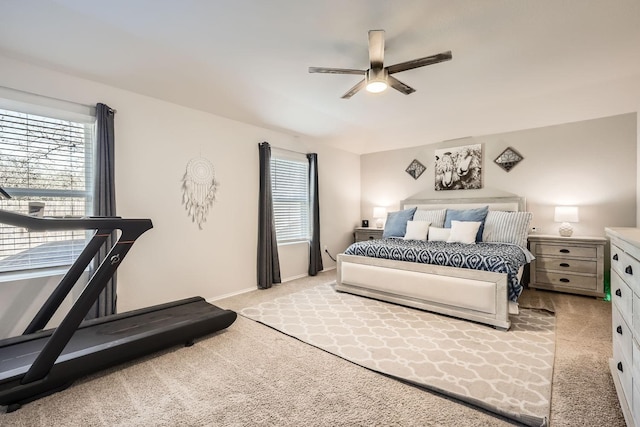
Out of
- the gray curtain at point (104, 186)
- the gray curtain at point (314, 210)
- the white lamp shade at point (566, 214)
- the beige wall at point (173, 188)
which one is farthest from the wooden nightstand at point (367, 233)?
the gray curtain at point (104, 186)

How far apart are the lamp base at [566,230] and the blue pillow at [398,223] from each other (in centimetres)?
199

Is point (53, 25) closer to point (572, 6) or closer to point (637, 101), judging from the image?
point (572, 6)

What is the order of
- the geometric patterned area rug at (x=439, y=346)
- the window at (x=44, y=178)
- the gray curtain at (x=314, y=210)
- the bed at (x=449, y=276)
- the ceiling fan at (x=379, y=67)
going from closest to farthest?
the geometric patterned area rug at (x=439, y=346)
the ceiling fan at (x=379, y=67)
the window at (x=44, y=178)
the bed at (x=449, y=276)
the gray curtain at (x=314, y=210)

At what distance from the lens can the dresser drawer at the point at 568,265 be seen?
3607 millimetres

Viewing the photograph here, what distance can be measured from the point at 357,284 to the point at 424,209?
222 centimetres

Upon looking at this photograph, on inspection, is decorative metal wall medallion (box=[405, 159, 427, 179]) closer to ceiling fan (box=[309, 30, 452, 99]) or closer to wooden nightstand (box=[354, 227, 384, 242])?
wooden nightstand (box=[354, 227, 384, 242])

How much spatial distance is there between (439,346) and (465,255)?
1.10 m

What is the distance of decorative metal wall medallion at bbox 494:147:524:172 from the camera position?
176 inches

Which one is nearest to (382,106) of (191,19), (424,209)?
(424,209)

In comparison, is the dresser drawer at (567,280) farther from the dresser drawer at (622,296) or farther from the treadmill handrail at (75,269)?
the treadmill handrail at (75,269)

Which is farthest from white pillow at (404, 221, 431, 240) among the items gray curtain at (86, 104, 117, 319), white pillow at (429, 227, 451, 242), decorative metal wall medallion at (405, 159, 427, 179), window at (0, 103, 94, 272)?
window at (0, 103, 94, 272)

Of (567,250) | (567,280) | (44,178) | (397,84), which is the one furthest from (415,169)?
(44,178)

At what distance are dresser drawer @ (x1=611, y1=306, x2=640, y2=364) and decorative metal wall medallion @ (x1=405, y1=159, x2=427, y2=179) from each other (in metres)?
3.81

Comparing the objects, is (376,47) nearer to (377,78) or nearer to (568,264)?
(377,78)
